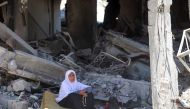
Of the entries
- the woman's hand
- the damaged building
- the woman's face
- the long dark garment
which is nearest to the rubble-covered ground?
the damaged building

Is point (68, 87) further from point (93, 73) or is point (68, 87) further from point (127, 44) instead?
point (127, 44)

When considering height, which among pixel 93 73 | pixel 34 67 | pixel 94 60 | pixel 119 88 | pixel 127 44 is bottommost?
pixel 119 88

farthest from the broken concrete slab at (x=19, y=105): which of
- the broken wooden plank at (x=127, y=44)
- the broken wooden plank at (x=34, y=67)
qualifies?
the broken wooden plank at (x=127, y=44)

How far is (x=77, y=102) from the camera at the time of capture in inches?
369

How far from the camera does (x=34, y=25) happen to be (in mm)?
15031

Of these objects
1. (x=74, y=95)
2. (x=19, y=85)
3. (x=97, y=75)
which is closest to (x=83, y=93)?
(x=74, y=95)

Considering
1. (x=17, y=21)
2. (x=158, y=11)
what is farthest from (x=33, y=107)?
(x=17, y=21)

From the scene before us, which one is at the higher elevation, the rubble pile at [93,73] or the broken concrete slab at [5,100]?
the rubble pile at [93,73]

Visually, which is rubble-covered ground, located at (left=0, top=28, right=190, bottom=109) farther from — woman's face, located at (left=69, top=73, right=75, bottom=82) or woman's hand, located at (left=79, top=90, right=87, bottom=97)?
woman's face, located at (left=69, top=73, right=75, bottom=82)

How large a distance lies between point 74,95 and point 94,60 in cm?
244

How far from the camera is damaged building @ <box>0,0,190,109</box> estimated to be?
7977 millimetres

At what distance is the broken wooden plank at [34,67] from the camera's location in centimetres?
1055

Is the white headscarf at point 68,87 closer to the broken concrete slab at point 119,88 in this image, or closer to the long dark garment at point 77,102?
the long dark garment at point 77,102

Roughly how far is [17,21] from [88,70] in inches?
131
